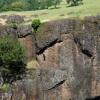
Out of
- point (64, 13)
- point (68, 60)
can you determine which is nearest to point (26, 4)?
point (64, 13)

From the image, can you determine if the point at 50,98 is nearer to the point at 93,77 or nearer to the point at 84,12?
the point at 93,77

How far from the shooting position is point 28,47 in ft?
213

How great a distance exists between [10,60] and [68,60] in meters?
8.15

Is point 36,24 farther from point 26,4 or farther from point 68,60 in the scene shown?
point 26,4

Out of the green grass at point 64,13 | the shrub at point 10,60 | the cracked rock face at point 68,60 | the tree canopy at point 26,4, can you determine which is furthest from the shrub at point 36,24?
the tree canopy at point 26,4

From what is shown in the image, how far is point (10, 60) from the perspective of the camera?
6094 centimetres

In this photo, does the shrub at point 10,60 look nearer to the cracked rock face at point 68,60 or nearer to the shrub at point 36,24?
the cracked rock face at point 68,60

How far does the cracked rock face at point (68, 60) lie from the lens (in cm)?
6225

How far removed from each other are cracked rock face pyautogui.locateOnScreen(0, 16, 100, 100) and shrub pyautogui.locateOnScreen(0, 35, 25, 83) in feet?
8.55

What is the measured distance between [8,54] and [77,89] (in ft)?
35.1

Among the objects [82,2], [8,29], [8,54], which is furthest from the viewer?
[82,2]

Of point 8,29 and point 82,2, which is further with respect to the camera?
point 82,2

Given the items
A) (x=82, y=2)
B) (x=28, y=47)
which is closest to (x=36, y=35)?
(x=28, y=47)

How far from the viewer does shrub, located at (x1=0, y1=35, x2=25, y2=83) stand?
60.9m
